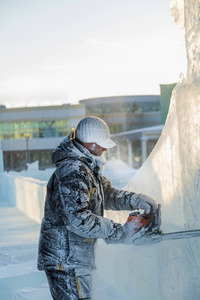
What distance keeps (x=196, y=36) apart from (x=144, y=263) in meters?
1.74

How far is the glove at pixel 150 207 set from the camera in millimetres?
2615

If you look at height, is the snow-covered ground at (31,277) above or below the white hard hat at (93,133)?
below

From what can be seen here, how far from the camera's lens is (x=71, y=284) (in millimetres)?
2459

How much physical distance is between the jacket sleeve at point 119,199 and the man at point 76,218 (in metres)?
0.26

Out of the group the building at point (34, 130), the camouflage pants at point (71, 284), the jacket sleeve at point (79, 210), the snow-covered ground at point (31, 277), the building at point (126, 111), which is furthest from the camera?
the building at point (126, 111)

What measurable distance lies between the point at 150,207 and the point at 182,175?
0.44 m

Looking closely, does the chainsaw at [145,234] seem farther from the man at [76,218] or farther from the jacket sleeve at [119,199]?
the jacket sleeve at [119,199]

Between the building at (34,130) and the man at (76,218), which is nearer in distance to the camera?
the man at (76,218)

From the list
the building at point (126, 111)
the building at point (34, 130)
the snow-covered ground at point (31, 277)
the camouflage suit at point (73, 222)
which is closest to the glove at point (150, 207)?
the camouflage suit at point (73, 222)

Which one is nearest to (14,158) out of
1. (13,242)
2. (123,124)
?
(123,124)

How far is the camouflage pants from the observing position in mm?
2451

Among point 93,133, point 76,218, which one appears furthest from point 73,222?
point 93,133

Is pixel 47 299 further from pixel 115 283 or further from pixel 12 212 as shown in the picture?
pixel 12 212

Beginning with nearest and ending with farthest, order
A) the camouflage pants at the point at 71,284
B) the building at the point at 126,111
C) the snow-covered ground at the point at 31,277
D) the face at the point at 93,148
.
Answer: the camouflage pants at the point at 71,284 < the face at the point at 93,148 < the snow-covered ground at the point at 31,277 < the building at the point at 126,111
